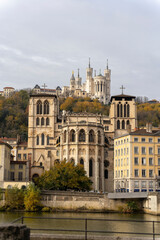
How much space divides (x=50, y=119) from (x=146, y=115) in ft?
223

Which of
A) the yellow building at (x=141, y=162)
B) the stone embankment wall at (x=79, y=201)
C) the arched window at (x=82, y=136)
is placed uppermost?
the arched window at (x=82, y=136)

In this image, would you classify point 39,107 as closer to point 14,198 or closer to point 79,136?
point 79,136

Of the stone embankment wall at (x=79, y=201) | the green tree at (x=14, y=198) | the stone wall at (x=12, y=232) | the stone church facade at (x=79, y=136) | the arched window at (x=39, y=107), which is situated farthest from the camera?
the arched window at (x=39, y=107)

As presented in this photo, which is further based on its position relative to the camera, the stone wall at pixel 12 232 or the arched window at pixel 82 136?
the arched window at pixel 82 136

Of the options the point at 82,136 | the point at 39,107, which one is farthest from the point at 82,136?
the point at 39,107

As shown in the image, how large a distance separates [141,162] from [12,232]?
224 feet

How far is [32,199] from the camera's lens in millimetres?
65500

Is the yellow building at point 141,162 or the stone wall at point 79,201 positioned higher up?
the yellow building at point 141,162

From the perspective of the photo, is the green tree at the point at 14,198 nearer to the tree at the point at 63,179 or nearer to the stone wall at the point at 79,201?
the stone wall at the point at 79,201

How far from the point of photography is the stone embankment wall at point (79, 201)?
6788cm

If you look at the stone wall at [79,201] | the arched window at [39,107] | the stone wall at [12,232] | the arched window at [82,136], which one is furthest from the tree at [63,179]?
the stone wall at [12,232]

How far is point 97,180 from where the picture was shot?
97.1 m

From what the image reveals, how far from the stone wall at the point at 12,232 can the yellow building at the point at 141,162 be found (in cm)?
6693

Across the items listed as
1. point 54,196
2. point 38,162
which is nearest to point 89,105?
point 38,162
